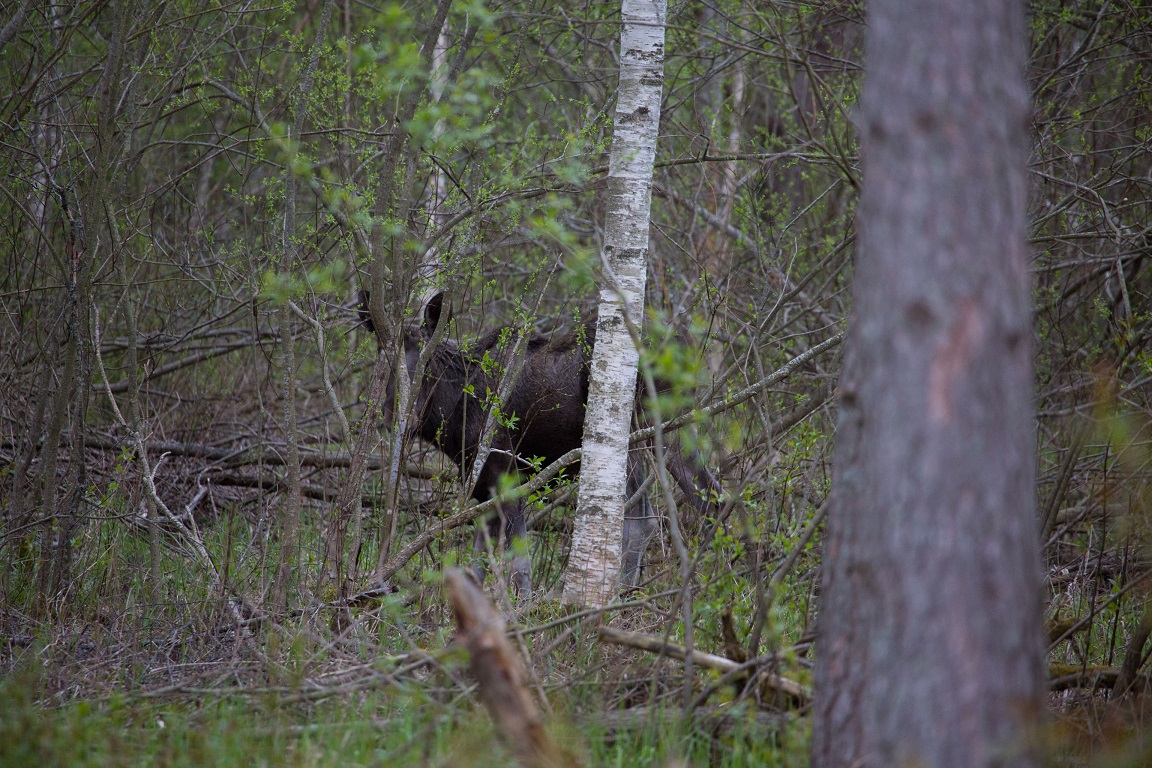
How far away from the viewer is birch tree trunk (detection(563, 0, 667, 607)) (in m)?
5.19

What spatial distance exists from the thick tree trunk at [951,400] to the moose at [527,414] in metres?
4.18

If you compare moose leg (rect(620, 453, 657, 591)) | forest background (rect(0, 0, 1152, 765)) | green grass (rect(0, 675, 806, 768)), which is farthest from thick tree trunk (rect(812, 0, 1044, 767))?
Answer: moose leg (rect(620, 453, 657, 591))

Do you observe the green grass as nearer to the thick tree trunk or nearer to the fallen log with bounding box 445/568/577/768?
the fallen log with bounding box 445/568/577/768

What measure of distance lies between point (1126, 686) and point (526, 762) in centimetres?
273

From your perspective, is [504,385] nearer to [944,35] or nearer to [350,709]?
[350,709]

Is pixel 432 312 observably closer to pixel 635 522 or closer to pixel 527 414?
pixel 527 414

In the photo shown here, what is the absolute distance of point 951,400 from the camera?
2.23m

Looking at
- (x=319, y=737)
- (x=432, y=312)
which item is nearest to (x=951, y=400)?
(x=319, y=737)

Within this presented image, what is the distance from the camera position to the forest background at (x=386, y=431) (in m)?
3.65

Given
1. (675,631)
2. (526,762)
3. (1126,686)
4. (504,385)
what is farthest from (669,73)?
(526,762)

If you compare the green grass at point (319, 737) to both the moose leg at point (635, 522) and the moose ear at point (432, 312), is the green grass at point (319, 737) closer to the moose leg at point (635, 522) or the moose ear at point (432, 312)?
the moose ear at point (432, 312)

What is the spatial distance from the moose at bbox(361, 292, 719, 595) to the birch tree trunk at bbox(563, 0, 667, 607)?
47.0 inches

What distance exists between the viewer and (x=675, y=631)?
4613 mm

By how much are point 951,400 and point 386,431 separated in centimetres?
582
